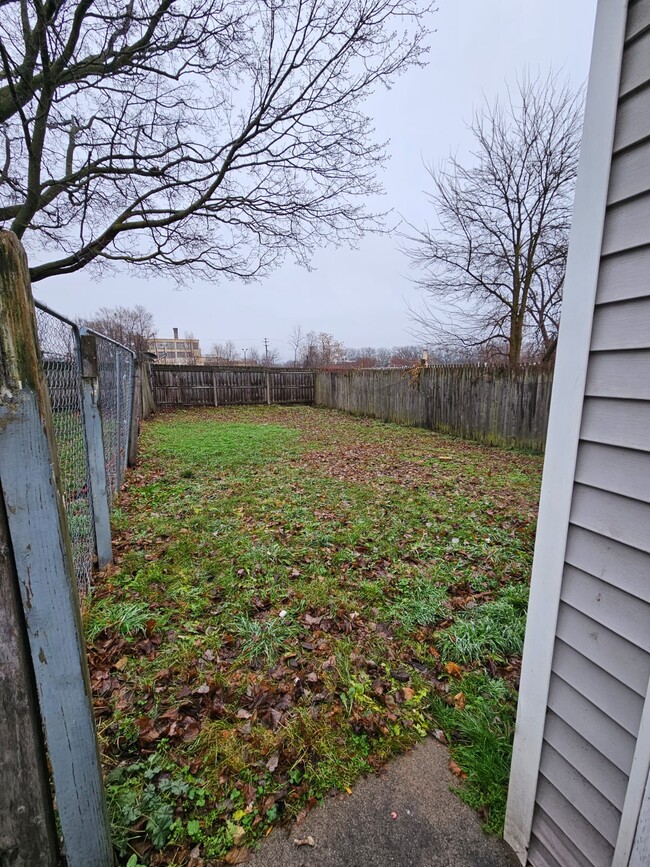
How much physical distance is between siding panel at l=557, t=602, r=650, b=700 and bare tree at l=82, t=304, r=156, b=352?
27250 mm

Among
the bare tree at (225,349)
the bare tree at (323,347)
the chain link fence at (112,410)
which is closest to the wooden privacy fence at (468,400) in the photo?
the chain link fence at (112,410)

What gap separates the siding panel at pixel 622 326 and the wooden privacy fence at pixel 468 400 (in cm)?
694

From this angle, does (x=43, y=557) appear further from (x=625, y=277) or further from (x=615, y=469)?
(x=625, y=277)

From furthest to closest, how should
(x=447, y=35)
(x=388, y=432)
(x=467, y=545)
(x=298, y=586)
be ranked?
(x=388, y=432), (x=447, y=35), (x=467, y=545), (x=298, y=586)

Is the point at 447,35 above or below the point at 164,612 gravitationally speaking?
above

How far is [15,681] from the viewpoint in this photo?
906mm

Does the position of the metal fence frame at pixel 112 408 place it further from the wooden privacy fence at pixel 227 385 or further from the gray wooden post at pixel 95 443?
the wooden privacy fence at pixel 227 385

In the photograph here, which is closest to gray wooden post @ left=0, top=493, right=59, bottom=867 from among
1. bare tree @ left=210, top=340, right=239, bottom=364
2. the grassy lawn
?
the grassy lawn

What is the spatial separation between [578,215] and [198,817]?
241 centimetres

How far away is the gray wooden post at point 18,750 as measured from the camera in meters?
0.88

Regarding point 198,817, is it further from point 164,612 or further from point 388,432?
point 388,432

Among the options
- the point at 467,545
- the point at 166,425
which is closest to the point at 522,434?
the point at 467,545

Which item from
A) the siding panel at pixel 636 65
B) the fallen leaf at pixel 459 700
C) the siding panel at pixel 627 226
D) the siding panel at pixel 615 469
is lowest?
the fallen leaf at pixel 459 700

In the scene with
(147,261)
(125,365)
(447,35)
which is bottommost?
(125,365)
